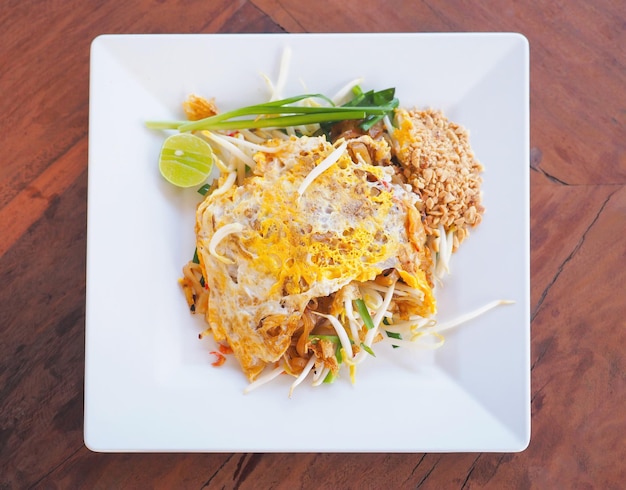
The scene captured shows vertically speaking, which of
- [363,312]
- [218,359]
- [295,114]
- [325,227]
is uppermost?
[295,114]

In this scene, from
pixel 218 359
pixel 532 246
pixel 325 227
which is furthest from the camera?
pixel 532 246

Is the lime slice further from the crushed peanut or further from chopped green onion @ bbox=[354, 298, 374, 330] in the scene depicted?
chopped green onion @ bbox=[354, 298, 374, 330]

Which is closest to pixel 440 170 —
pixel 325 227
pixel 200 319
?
pixel 325 227

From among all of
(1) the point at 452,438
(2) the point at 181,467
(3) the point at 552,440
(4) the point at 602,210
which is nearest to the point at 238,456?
(2) the point at 181,467

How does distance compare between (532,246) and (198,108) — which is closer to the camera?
(198,108)

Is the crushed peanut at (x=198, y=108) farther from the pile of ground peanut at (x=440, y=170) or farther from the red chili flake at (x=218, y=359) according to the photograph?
the red chili flake at (x=218, y=359)

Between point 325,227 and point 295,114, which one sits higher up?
point 295,114

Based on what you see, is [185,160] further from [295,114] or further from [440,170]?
[440,170]
